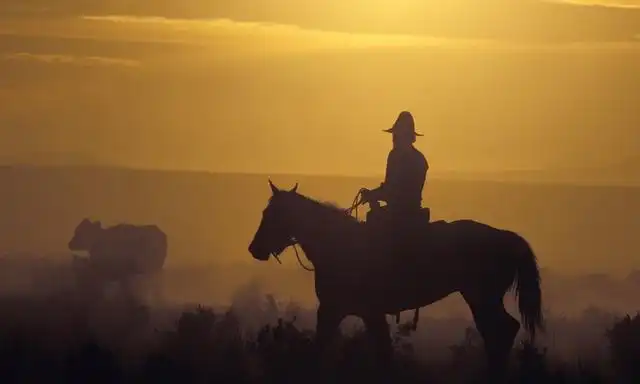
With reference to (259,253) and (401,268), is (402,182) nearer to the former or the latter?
(401,268)

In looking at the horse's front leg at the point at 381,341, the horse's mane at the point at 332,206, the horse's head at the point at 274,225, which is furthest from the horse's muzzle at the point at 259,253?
the horse's front leg at the point at 381,341

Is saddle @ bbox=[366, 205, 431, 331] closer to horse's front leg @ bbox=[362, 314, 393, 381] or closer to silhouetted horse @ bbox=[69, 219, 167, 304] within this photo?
horse's front leg @ bbox=[362, 314, 393, 381]

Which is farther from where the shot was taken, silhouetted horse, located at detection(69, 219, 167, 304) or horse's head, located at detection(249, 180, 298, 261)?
silhouetted horse, located at detection(69, 219, 167, 304)

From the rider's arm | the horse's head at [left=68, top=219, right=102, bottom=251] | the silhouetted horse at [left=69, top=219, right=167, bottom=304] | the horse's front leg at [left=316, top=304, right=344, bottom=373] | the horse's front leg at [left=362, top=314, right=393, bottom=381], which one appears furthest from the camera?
the horse's head at [left=68, top=219, right=102, bottom=251]

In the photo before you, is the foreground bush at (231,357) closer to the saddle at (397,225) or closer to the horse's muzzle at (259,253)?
the horse's muzzle at (259,253)

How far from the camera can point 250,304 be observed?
974 inches

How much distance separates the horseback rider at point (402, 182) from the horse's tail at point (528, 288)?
144 cm

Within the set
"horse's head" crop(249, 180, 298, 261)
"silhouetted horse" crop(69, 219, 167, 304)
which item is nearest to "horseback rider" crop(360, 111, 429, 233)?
"horse's head" crop(249, 180, 298, 261)

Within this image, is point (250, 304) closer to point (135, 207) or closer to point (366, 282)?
point (366, 282)

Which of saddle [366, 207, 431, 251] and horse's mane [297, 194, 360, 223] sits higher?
horse's mane [297, 194, 360, 223]

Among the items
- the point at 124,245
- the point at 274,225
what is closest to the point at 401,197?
the point at 274,225

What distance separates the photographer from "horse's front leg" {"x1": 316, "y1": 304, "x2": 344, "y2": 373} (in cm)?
1709

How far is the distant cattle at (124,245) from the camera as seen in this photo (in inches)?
1938

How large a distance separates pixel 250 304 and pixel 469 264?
7.70m
